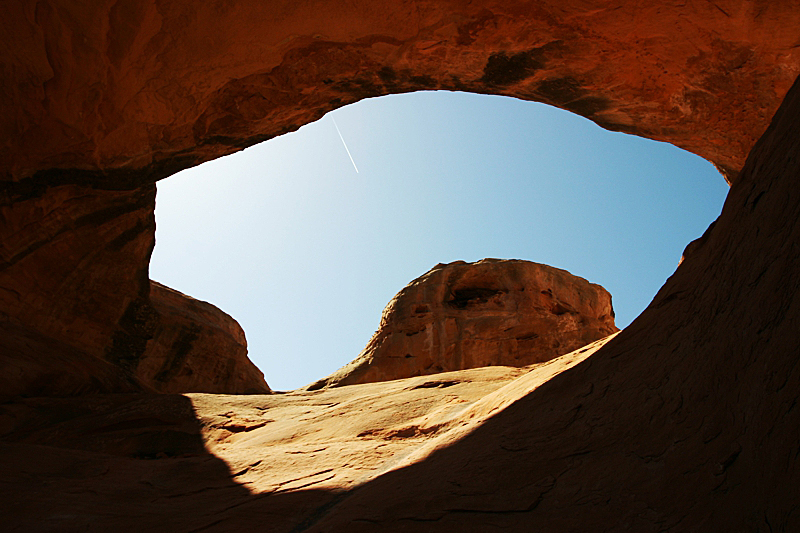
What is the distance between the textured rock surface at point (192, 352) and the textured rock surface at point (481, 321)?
261 cm

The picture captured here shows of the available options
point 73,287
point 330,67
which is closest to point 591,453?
point 330,67

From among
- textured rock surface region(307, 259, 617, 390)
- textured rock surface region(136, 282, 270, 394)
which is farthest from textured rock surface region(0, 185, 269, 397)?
textured rock surface region(307, 259, 617, 390)

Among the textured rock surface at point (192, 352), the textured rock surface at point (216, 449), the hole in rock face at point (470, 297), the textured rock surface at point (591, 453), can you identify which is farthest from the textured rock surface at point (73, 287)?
the hole in rock face at point (470, 297)

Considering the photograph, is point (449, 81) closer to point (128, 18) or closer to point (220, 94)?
point (220, 94)

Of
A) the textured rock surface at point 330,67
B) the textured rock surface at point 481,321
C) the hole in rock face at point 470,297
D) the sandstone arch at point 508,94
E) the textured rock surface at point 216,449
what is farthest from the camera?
the hole in rock face at point 470,297

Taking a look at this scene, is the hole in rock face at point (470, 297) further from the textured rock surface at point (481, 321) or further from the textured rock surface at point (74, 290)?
the textured rock surface at point (74, 290)

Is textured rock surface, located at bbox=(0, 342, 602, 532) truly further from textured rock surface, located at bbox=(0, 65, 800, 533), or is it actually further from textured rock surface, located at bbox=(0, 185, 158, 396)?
textured rock surface, located at bbox=(0, 185, 158, 396)

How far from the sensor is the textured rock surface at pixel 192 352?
1576cm

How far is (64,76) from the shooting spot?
21.1 feet

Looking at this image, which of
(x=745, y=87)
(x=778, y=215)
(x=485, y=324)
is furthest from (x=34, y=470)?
(x=485, y=324)

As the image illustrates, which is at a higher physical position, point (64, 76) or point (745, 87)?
point (64, 76)

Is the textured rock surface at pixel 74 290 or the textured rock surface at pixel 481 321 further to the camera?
the textured rock surface at pixel 481 321

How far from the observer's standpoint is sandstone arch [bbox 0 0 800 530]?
252cm

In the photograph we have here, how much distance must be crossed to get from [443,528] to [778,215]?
2.36 metres
